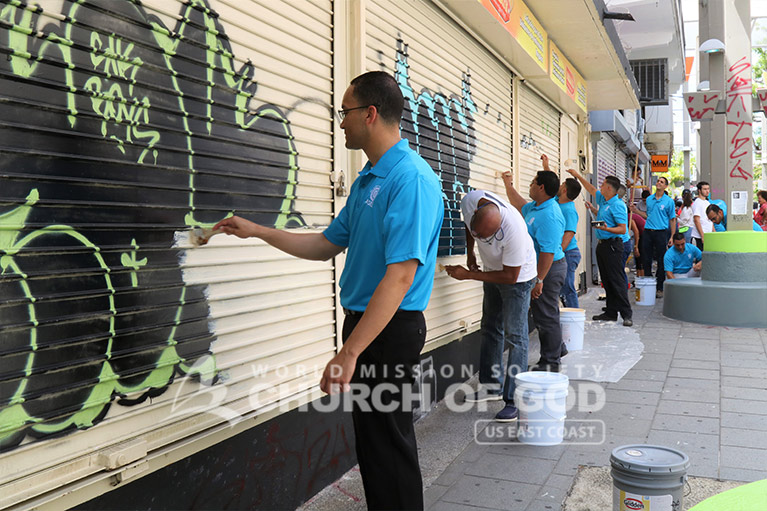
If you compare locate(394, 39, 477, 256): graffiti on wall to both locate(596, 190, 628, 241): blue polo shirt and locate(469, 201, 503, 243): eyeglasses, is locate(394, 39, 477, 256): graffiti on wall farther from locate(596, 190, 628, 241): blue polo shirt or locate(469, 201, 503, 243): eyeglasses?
locate(596, 190, 628, 241): blue polo shirt

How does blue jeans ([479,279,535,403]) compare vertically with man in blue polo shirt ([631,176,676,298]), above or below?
below

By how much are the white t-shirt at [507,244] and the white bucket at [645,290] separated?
707cm

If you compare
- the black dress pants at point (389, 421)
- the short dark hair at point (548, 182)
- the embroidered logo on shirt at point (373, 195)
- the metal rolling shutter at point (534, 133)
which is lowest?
the black dress pants at point (389, 421)

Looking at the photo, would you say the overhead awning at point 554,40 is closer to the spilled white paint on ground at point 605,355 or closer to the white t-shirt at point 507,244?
the white t-shirt at point 507,244

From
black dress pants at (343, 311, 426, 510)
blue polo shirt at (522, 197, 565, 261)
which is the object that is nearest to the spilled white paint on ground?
blue polo shirt at (522, 197, 565, 261)

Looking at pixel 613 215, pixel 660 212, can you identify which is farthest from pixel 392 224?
pixel 660 212

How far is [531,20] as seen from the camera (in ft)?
26.1

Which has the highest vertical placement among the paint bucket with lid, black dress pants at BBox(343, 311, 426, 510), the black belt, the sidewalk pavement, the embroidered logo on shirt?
the embroidered logo on shirt

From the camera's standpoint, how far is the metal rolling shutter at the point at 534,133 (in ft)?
29.2

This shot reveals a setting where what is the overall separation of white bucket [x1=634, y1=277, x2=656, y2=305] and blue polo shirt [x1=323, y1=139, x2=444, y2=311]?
9.93m

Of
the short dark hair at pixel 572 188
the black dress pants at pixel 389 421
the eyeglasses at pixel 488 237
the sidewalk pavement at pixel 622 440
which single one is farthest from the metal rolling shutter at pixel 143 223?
the short dark hair at pixel 572 188

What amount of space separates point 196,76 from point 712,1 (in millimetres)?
12236

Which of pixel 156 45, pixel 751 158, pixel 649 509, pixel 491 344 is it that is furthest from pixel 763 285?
pixel 156 45

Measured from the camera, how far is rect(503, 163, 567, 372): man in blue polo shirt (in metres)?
5.84
